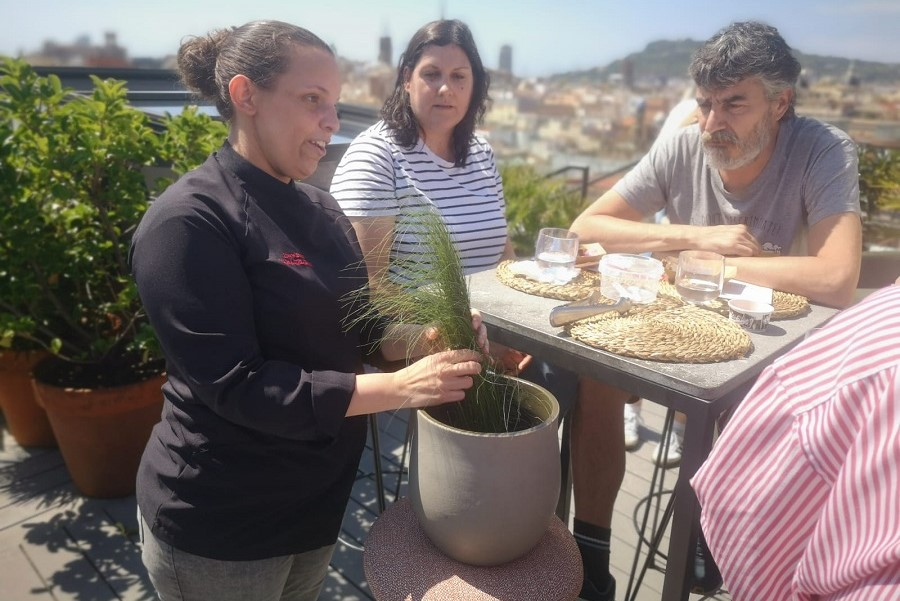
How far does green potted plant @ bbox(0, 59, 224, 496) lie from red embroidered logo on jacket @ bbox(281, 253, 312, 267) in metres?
1.43

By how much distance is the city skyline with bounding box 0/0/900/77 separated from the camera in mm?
4309

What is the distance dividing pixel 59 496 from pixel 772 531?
2776mm

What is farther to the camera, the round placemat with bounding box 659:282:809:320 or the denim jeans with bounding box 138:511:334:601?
the round placemat with bounding box 659:282:809:320

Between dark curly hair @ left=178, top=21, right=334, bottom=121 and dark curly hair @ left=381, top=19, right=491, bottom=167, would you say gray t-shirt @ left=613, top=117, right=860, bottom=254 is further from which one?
dark curly hair @ left=178, top=21, right=334, bottom=121

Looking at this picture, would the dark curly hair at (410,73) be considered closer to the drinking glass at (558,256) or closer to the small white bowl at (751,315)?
the drinking glass at (558,256)

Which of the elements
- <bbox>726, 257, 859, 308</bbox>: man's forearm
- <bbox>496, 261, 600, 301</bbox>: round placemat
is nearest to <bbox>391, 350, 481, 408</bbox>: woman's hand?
<bbox>496, 261, 600, 301</bbox>: round placemat

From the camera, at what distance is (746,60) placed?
2.04 m

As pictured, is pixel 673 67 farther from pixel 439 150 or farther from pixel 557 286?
pixel 557 286

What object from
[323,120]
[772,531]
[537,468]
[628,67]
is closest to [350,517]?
[537,468]

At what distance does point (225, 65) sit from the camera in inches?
50.4

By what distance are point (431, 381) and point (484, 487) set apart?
0.69ft

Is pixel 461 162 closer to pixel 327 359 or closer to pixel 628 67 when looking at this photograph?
pixel 327 359

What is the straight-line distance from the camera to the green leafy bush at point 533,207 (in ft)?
16.1

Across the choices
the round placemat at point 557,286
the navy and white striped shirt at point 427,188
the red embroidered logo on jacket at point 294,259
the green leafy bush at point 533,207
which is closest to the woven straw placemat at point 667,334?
the round placemat at point 557,286
